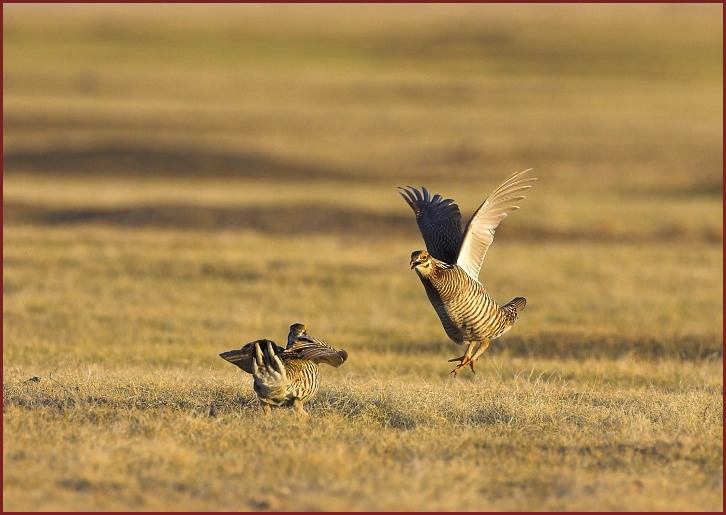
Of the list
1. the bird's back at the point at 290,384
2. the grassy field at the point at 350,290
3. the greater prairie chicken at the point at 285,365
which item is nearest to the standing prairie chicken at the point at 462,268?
the grassy field at the point at 350,290

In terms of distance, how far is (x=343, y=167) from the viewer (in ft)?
120

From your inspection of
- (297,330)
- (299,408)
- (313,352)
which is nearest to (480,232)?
(297,330)

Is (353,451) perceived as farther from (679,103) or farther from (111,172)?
(679,103)

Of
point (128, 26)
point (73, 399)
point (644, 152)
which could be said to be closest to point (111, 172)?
point (644, 152)

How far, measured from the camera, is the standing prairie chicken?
9.37 metres

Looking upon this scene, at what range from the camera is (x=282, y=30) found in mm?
89125

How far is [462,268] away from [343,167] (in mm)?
26576

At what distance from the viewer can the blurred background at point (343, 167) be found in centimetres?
1881

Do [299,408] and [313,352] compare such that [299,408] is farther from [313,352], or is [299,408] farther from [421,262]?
[421,262]

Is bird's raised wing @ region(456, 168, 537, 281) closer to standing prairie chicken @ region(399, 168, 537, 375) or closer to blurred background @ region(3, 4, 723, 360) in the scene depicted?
standing prairie chicken @ region(399, 168, 537, 375)

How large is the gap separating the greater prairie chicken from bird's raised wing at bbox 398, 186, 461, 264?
189 cm

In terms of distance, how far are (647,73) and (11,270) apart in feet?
174

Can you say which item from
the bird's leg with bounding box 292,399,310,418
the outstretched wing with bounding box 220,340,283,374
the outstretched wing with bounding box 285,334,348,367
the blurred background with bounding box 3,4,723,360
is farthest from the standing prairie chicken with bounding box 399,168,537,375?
the blurred background with bounding box 3,4,723,360

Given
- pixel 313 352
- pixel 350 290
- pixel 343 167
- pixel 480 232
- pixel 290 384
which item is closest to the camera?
pixel 290 384
